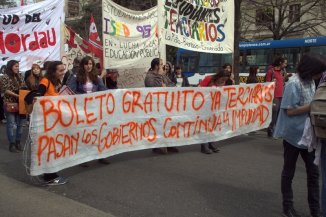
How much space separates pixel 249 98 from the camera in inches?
326

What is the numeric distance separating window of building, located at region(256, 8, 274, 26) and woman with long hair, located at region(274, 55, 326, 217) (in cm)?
2372

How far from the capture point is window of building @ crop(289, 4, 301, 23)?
25.1 meters

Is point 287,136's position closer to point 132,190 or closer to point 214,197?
point 214,197

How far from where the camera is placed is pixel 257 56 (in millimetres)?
22375

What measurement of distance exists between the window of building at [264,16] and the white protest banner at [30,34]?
20609mm

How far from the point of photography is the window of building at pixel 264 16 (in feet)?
89.7

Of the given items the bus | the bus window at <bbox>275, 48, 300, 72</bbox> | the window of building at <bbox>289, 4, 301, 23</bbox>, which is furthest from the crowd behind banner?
Result: the window of building at <bbox>289, 4, 301, 23</bbox>

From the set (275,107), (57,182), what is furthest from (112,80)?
(57,182)

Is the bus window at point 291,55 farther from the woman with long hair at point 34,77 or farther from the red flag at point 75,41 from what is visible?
the woman with long hair at point 34,77

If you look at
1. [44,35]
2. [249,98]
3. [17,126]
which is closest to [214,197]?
[249,98]

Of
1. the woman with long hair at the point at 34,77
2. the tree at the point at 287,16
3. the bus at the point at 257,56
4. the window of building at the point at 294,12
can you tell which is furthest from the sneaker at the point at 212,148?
the window of building at the point at 294,12

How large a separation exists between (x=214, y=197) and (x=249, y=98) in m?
3.57

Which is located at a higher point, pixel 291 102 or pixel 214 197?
pixel 291 102

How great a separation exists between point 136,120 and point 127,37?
268cm
